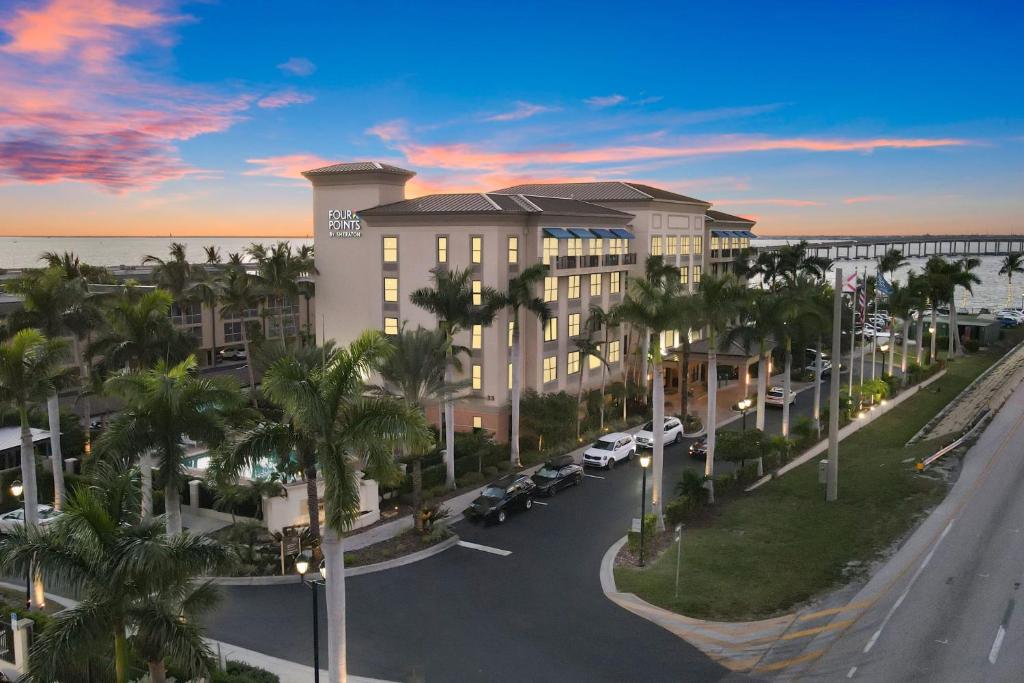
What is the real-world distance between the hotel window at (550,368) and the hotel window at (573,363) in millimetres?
1105

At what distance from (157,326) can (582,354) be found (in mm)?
24502

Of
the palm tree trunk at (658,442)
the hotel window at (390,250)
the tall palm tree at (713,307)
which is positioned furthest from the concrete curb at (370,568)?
the hotel window at (390,250)

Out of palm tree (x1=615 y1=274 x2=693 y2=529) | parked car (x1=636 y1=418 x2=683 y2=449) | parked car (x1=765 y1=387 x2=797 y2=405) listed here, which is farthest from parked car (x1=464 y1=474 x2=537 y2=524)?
parked car (x1=765 y1=387 x2=797 y2=405)

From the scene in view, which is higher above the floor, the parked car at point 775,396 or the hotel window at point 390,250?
the hotel window at point 390,250

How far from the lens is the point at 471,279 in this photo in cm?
4288

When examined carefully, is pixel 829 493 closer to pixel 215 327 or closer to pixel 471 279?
pixel 471 279

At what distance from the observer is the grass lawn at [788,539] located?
23.5 metres

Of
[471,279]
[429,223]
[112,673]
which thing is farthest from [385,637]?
[429,223]

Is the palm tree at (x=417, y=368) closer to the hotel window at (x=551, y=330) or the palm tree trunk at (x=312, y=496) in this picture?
the palm tree trunk at (x=312, y=496)

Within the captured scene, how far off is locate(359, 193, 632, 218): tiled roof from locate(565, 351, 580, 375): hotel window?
8934 millimetres

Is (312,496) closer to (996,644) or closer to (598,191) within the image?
(996,644)

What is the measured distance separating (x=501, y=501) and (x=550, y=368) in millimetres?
16479

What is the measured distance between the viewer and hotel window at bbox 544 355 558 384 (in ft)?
152

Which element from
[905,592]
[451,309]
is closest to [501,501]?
[451,309]
